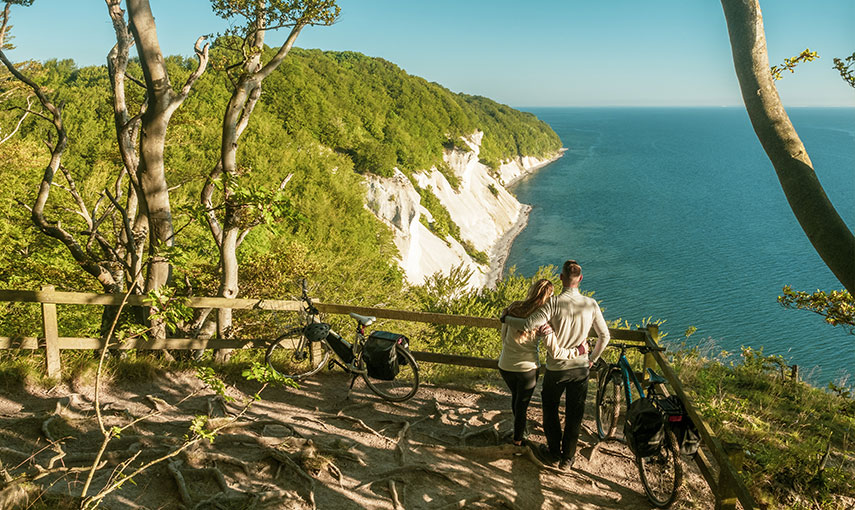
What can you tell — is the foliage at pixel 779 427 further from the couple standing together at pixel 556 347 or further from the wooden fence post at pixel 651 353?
the couple standing together at pixel 556 347

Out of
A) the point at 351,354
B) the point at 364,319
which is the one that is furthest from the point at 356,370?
the point at 364,319

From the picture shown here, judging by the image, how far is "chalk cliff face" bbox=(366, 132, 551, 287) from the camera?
55.4 meters

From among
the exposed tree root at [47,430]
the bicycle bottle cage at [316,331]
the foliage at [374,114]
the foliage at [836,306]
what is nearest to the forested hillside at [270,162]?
the foliage at [374,114]

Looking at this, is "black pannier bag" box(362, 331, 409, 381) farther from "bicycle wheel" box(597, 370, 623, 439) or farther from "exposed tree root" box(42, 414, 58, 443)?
"exposed tree root" box(42, 414, 58, 443)

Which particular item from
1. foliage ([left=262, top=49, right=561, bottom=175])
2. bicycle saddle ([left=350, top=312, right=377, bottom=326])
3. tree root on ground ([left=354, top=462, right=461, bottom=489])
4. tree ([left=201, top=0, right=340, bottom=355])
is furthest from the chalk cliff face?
tree root on ground ([left=354, top=462, right=461, bottom=489])

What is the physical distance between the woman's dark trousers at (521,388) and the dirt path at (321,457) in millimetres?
364

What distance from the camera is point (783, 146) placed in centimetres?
412

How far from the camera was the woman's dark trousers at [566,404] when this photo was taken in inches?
210

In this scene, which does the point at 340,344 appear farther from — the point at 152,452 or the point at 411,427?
the point at 152,452

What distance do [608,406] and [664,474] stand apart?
3.78 ft

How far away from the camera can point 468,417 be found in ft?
22.6

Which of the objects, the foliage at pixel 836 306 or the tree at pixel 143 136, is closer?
the foliage at pixel 836 306

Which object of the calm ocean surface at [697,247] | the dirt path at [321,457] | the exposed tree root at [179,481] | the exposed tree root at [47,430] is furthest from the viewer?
the calm ocean surface at [697,247]

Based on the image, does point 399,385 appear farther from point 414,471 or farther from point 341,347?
point 414,471
